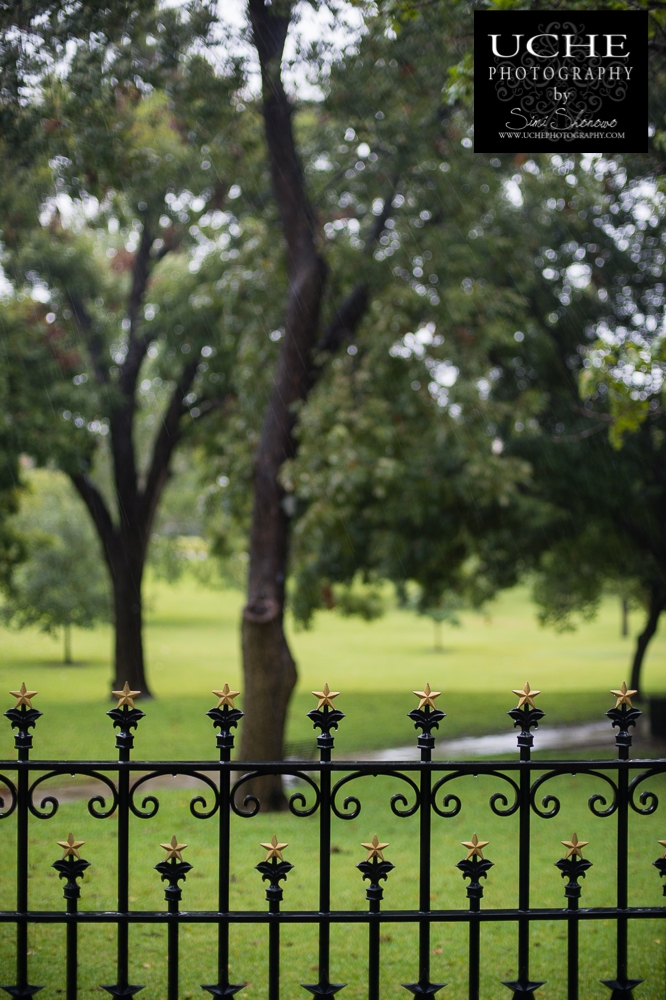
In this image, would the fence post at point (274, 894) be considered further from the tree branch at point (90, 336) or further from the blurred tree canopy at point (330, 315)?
the tree branch at point (90, 336)

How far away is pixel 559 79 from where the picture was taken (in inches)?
176

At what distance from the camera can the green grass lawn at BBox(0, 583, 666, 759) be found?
53.9 ft

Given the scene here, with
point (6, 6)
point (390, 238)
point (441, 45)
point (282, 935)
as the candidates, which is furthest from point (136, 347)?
point (282, 935)

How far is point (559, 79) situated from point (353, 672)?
2625 cm

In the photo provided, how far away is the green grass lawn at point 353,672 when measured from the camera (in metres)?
→ 16.4

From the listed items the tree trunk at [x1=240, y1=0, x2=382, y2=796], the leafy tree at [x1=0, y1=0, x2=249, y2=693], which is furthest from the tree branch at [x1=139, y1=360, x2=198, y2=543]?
the tree trunk at [x1=240, y1=0, x2=382, y2=796]

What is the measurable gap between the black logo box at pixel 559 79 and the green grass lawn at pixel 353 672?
11226mm

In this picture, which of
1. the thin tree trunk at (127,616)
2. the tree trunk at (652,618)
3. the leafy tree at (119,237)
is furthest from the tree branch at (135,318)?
the tree trunk at (652,618)

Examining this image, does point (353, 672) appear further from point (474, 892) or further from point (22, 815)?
point (22, 815)

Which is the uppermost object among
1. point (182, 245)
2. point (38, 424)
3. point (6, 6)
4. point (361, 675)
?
point (182, 245)

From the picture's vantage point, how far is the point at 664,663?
3219cm

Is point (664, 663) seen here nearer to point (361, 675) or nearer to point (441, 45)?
point (361, 675)

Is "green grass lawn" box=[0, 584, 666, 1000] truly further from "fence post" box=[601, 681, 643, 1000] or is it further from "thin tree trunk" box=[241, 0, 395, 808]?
"fence post" box=[601, 681, 643, 1000]

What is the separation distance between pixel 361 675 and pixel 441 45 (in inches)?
873
